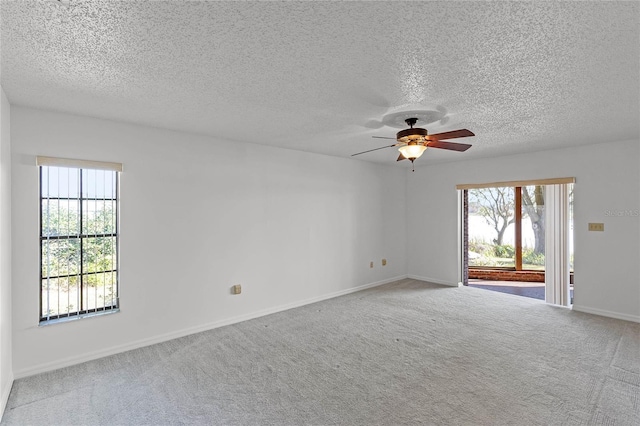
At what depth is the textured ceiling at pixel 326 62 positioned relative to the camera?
149cm

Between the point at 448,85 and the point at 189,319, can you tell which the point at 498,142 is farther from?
the point at 189,319

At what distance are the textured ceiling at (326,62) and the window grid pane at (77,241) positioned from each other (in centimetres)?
68

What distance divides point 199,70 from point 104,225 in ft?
6.87

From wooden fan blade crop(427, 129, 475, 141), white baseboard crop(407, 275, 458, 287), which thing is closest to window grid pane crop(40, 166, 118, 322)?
wooden fan blade crop(427, 129, 475, 141)

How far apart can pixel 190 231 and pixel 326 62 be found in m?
2.64

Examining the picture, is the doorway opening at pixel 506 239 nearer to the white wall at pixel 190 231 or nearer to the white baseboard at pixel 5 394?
the white wall at pixel 190 231

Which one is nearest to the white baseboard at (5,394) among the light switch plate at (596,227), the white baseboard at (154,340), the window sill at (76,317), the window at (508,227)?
the white baseboard at (154,340)

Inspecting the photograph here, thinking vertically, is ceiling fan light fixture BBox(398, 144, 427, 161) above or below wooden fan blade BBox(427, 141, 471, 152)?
below

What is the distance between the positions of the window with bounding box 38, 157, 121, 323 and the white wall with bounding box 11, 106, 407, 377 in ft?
0.30

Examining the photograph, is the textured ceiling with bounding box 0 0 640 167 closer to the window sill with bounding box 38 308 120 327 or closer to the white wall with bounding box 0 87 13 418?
the white wall with bounding box 0 87 13 418

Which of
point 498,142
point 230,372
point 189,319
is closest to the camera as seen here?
point 230,372

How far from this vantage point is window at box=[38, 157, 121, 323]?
2920mm

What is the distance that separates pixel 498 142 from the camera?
4262 mm

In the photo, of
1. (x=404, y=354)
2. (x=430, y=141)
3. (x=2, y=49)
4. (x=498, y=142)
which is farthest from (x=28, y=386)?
(x=498, y=142)
